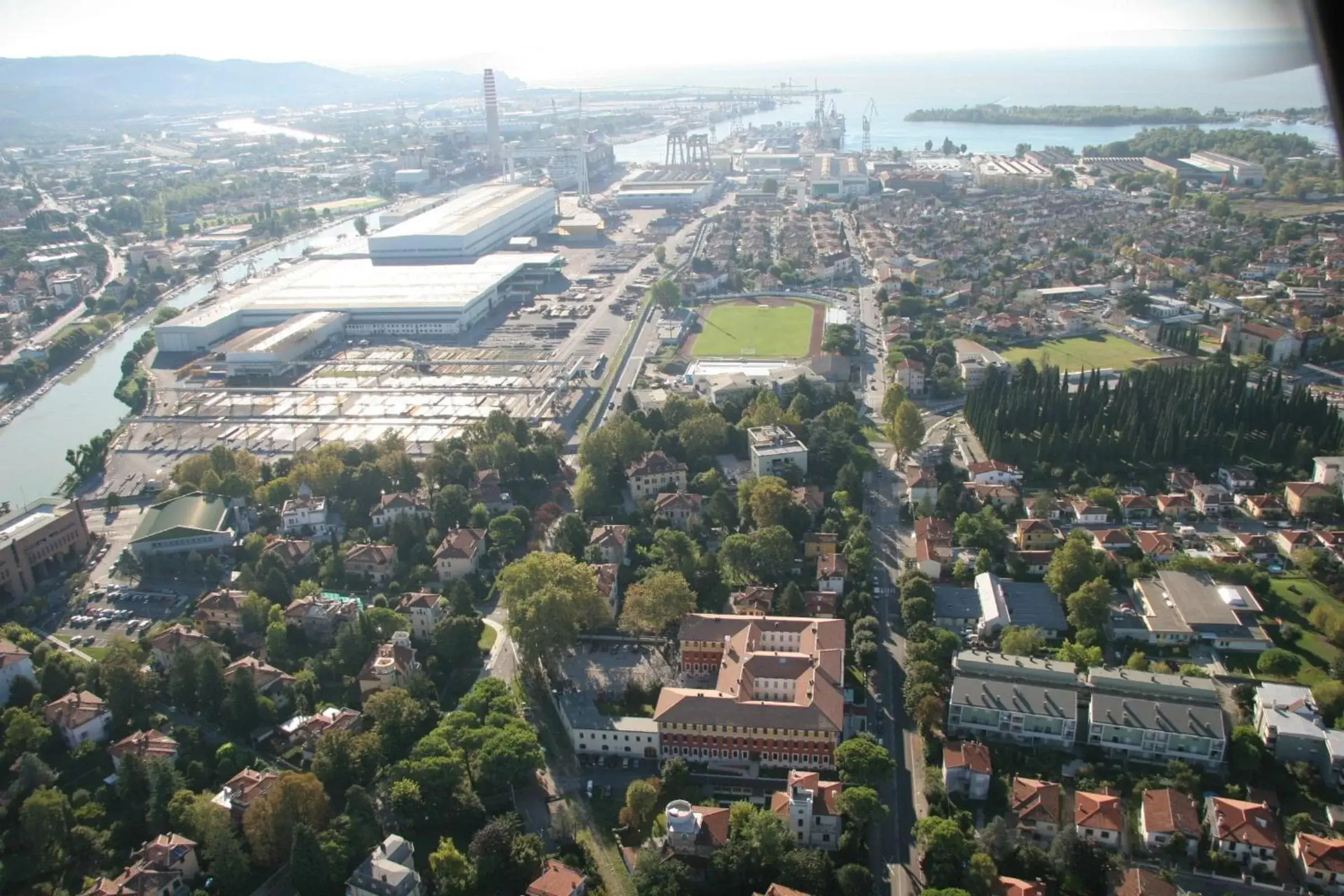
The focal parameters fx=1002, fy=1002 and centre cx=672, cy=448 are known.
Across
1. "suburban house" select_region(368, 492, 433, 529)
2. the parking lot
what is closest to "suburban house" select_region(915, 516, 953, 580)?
the parking lot

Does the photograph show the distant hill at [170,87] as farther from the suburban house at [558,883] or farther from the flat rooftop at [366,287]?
the suburban house at [558,883]

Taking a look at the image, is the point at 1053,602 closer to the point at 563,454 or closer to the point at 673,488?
the point at 673,488

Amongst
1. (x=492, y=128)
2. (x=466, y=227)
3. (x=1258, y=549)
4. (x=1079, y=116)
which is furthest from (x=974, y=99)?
(x=1258, y=549)

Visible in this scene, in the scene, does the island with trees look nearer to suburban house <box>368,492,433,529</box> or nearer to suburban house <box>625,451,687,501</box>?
suburban house <box>625,451,687,501</box>

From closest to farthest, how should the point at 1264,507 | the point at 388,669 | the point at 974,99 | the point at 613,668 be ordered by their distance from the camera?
the point at 388,669, the point at 613,668, the point at 1264,507, the point at 974,99

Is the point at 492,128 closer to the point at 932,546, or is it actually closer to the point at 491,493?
the point at 491,493

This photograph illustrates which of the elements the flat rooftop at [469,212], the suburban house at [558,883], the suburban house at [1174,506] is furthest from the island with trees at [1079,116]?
the suburban house at [558,883]
